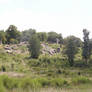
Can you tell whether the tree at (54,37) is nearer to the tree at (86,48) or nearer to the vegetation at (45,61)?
the vegetation at (45,61)

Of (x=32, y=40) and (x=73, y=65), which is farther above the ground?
(x=32, y=40)

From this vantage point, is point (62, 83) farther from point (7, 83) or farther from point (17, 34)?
point (17, 34)

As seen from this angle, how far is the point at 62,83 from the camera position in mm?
13414

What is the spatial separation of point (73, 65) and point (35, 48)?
46.1ft

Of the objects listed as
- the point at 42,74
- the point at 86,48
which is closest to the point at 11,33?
the point at 86,48

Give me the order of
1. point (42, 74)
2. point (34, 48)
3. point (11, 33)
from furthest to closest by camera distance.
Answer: point (11, 33)
point (34, 48)
point (42, 74)

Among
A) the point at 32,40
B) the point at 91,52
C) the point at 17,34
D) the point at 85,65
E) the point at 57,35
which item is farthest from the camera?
the point at 57,35

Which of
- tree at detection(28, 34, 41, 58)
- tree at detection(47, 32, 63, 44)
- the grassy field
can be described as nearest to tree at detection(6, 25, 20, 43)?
the grassy field

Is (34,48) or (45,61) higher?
(34,48)

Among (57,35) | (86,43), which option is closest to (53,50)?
(86,43)

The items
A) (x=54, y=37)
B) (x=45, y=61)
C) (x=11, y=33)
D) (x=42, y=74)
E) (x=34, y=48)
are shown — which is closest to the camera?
(x=42, y=74)

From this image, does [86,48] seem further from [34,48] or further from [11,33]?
[11,33]

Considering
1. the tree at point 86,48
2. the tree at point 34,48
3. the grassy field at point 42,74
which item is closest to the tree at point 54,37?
the grassy field at point 42,74

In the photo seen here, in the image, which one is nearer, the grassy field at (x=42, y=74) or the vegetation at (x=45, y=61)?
the grassy field at (x=42, y=74)
